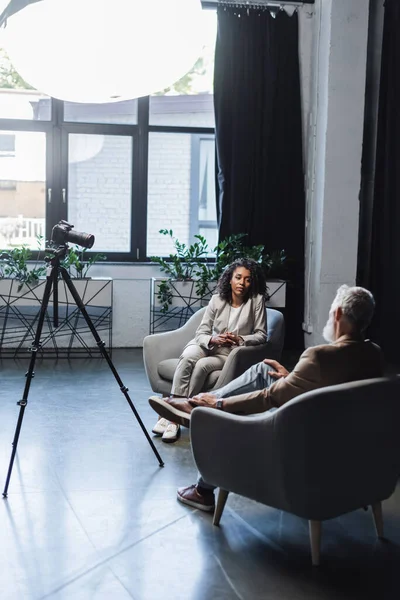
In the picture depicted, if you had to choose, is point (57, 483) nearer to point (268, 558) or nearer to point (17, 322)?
point (268, 558)

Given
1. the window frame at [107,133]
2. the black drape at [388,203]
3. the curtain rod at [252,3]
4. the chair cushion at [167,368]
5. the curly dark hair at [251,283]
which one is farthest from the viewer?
the window frame at [107,133]

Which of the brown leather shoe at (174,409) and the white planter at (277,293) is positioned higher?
the white planter at (277,293)

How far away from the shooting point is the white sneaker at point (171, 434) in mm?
4465

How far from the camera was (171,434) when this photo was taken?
4.48 m

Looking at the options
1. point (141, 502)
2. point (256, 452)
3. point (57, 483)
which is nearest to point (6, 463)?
point (57, 483)

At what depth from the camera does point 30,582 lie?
2727mm

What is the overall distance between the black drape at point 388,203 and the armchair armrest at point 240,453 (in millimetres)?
4166

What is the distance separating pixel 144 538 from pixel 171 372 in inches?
64.3

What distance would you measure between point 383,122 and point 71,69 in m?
5.29

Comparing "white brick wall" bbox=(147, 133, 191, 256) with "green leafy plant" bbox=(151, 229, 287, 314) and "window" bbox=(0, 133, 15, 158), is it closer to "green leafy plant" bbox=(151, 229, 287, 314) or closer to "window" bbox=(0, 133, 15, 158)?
"green leafy plant" bbox=(151, 229, 287, 314)

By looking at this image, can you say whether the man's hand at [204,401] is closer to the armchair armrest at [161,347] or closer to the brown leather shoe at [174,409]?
the brown leather shoe at [174,409]

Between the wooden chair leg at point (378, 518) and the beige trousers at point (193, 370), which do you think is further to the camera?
the beige trousers at point (193, 370)

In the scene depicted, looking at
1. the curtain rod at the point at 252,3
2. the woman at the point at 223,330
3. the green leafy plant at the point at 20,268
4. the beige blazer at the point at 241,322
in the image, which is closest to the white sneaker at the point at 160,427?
the woman at the point at 223,330

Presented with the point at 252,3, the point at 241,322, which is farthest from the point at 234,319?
the point at 252,3
